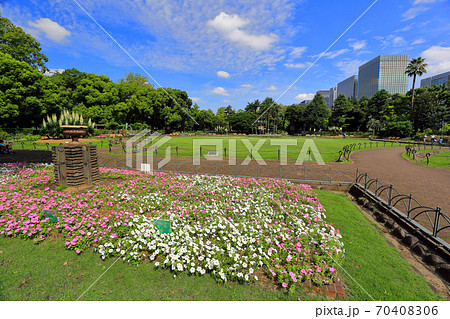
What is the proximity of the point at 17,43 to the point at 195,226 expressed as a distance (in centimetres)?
4724

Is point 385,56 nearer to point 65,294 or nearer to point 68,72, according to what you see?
point 68,72

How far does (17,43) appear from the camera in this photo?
33062 mm

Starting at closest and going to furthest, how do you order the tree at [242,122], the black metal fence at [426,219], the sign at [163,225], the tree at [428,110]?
1. the sign at [163,225]
2. the black metal fence at [426,219]
3. the tree at [428,110]
4. the tree at [242,122]

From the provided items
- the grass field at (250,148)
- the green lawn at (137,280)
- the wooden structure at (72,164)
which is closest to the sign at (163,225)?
the green lawn at (137,280)

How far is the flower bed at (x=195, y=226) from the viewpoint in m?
4.19

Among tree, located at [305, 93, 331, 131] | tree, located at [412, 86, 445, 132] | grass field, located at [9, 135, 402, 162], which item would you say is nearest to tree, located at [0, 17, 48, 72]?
grass field, located at [9, 135, 402, 162]

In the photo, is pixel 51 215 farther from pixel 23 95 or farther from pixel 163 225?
pixel 23 95

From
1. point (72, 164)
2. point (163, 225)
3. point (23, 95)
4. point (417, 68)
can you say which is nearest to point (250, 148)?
point (72, 164)

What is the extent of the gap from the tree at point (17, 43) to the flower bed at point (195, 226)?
38.2 m

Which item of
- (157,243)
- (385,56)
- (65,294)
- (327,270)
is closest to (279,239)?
(327,270)

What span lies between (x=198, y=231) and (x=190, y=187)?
3452 mm

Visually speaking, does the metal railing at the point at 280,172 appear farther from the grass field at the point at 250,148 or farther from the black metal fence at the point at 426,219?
the grass field at the point at 250,148

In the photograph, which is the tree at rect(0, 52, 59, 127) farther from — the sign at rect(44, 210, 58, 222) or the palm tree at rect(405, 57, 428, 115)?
the palm tree at rect(405, 57, 428, 115)

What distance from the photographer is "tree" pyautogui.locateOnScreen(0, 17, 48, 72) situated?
31859 millimetres
